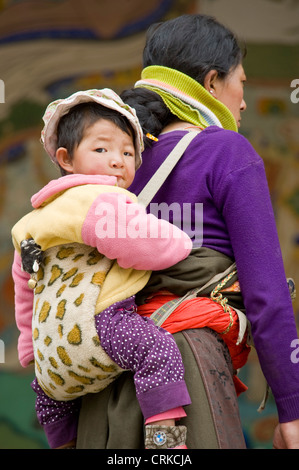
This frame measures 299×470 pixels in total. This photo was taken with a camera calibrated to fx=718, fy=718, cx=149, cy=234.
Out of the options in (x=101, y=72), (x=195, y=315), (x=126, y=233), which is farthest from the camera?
(x=101, y=72)

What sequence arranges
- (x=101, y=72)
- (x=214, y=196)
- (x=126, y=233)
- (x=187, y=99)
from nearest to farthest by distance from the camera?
1. (x=126, y=233)
2. (x=214, y=196)
3. (x=187, y=99)
4. (x=101, y=72)

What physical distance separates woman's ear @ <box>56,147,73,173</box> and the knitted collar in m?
0.36

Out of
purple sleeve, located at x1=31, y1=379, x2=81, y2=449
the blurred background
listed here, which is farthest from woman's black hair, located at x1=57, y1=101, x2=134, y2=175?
the blurred background

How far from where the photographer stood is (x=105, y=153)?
1.94 m

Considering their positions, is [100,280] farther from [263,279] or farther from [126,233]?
[263,279]

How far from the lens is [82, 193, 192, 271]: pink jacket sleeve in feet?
5.69

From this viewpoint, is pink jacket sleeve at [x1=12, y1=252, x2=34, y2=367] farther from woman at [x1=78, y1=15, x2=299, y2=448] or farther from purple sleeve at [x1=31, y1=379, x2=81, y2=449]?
woman at [x1=78, y1=15, x2=299, y2=448]

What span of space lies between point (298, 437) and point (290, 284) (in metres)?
0.44

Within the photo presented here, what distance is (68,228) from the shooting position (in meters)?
1.77

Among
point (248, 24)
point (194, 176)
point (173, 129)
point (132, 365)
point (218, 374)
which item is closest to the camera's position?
point (132, 365)

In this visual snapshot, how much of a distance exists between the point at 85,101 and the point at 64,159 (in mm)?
173

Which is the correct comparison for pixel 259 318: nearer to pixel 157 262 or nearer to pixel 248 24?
pixel 157 262

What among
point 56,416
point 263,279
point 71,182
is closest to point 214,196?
point 263,279

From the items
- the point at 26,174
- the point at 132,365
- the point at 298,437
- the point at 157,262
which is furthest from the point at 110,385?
the point at 26,174
